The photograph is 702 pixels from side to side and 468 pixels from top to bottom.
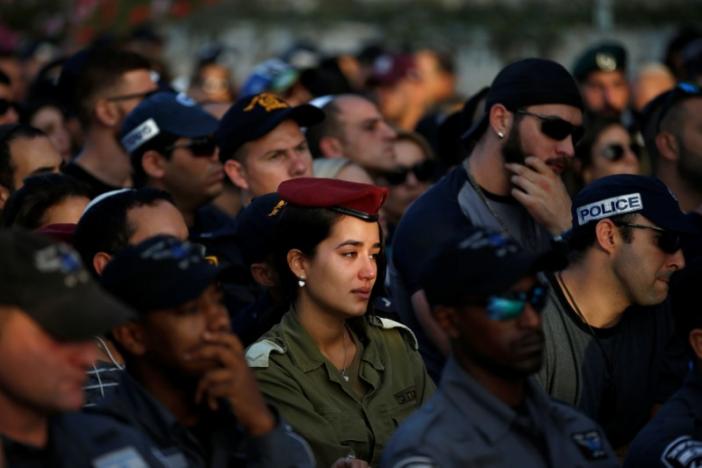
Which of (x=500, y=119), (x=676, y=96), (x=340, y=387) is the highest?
(x=676, y=96)

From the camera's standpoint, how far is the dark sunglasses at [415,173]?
10.1 m

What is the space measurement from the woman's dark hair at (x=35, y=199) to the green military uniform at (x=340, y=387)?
4.22 feet

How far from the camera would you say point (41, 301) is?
4348mm

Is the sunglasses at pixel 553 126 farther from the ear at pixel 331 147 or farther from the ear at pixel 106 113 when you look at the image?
the ear at pixel 106 113

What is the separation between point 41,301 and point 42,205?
276 cm

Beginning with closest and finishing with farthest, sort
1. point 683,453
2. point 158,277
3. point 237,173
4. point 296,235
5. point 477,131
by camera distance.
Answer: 1. point 158,277
2. point 683,453
3. point 296,235
4. point 477,131
5. point 237,173

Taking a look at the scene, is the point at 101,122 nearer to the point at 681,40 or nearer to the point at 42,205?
the point at 42,205

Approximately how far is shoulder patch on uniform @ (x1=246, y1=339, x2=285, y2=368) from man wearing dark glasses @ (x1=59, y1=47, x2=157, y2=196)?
3175 mm

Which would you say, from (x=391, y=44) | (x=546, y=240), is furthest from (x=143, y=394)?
(x=391, y=44)

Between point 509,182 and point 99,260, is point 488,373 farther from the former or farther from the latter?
point 509,182

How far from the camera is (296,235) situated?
22.0 feet

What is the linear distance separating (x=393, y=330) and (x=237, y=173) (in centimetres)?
230

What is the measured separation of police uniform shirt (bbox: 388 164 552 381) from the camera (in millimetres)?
7164

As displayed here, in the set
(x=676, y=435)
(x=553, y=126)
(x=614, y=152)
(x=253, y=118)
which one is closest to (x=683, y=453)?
(x=676, y=435)
